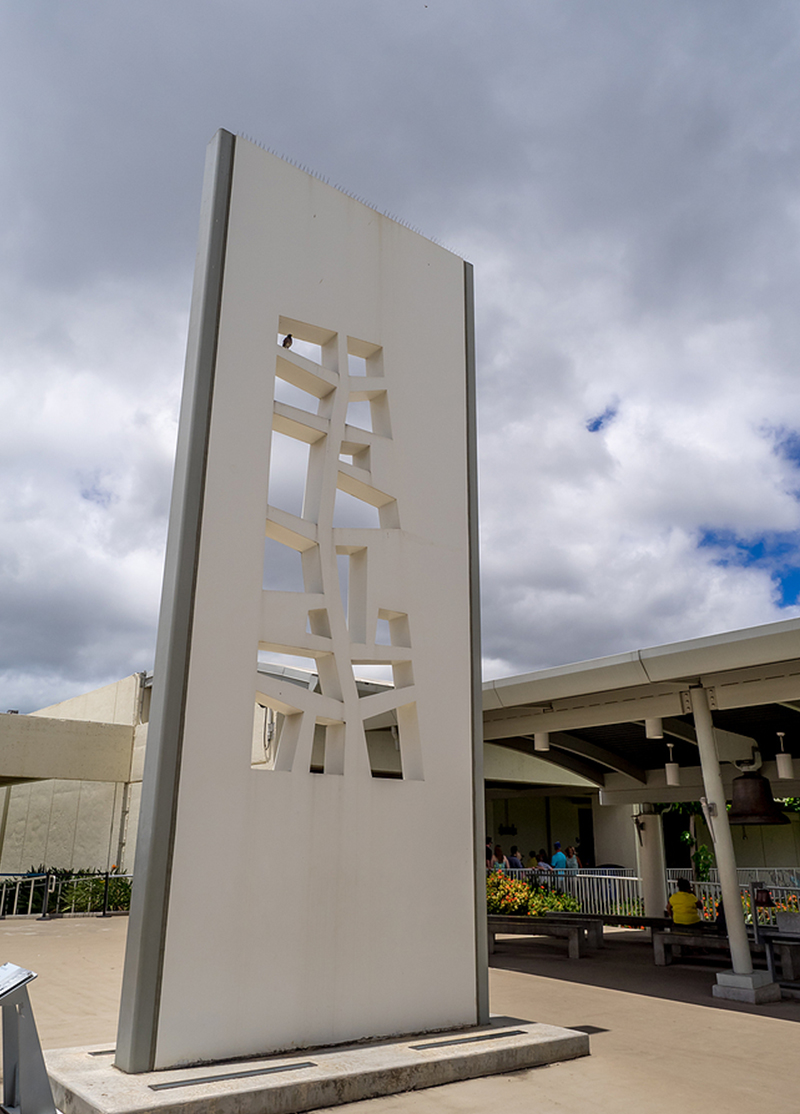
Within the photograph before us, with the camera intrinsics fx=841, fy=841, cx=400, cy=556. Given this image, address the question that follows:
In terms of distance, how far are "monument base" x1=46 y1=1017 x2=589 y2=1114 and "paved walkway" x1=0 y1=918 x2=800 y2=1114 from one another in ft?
0.34

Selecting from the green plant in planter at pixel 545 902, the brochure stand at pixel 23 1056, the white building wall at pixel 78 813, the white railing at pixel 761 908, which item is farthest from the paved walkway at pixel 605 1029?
the white building wall at pixel 78 813

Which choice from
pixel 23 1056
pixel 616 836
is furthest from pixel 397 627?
pixel 616 836

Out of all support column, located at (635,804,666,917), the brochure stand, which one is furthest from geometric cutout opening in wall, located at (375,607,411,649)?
support column, located at (635,804,666,917)

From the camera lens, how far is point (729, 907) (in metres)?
8.86

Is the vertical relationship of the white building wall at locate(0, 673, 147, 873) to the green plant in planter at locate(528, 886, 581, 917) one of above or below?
above

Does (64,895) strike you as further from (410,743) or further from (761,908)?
(410,743)

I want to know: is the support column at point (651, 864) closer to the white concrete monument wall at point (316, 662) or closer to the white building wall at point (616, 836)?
the white building wall at point (616, 836)

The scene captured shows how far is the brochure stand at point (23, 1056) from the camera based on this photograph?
4.12m

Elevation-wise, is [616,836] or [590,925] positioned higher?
[616,836]

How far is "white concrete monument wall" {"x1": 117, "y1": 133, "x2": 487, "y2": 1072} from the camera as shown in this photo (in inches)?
198

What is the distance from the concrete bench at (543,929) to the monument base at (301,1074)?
20.7ft

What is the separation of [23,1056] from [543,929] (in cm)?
922

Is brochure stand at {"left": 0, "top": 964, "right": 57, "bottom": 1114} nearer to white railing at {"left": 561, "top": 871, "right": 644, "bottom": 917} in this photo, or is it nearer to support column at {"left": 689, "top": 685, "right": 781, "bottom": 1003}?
support column at {"left": 689, "top": 685, "right": 781, "bottom": 1003}

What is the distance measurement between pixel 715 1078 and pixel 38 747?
1724 cm
